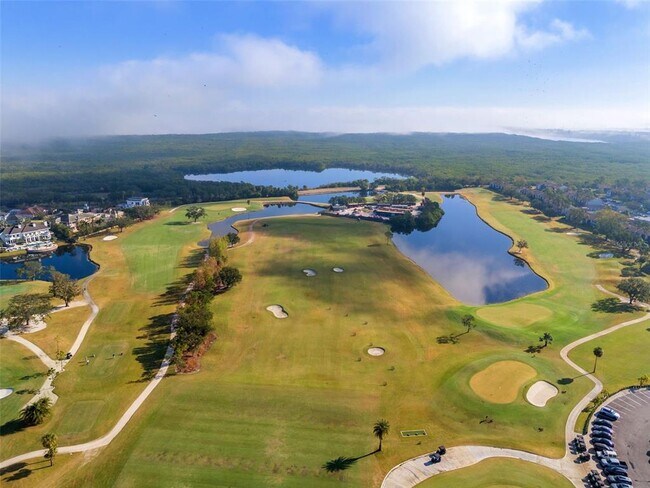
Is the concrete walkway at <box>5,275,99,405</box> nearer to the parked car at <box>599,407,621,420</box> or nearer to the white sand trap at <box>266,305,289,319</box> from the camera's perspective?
the white sand trap at <box>266,305,289,319</box>

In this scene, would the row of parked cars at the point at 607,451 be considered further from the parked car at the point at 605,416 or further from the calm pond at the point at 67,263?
the calm pond at the point at 67,263

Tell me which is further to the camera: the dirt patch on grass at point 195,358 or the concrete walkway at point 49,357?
the dirt patch on grass at point 195,358

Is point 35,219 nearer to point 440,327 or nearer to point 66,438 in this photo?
point 66,438

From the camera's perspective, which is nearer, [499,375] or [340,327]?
[499,375]

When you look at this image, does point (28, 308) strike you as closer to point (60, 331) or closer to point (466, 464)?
point (60, 331)

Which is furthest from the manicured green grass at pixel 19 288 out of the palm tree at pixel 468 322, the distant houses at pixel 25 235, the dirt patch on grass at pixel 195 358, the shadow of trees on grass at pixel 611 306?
the shadow of trees on grass at pixel 611 306

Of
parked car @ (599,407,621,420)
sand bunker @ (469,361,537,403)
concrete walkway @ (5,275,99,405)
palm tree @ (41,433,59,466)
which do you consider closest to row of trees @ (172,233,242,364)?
concrete walkway @ (5,275,99,405)

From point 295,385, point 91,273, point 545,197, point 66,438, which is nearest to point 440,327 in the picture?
point 295,385

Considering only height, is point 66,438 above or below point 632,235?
below
